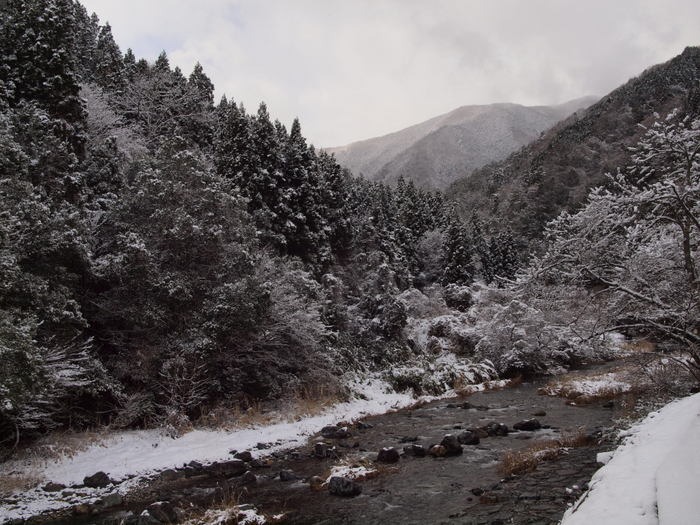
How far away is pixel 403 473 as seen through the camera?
1334cm

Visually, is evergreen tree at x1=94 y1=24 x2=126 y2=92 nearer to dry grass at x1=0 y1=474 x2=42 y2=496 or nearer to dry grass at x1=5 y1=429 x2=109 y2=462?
dry grass at x1=5 y1=429 x2=109 y2=462

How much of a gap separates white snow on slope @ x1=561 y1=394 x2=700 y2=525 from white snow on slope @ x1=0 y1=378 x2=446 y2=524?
11.3m

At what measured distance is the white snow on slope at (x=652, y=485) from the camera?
15.6ft

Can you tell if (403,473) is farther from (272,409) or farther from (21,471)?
(21,471)

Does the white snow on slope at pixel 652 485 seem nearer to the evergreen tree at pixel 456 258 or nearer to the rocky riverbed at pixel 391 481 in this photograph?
the rocky riverbed at pixel 391 481

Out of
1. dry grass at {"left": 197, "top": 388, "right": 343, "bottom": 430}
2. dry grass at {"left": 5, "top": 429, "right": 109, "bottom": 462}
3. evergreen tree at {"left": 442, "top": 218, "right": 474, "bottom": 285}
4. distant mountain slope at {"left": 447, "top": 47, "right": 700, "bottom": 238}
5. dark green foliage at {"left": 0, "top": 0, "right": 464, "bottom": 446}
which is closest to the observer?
dry grass at {"left": 5, "top": 429, "right": 109, "bottom": 462}

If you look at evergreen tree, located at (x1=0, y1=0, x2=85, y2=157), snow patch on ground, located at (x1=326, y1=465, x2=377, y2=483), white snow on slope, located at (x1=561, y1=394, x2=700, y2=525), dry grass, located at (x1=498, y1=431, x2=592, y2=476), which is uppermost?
evergreen tree, located at (x1=0, y1=0, x2=85, y2=157)

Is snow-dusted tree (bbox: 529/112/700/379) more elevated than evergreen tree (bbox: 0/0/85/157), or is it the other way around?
evergreen tree (bbox: 0/0/85/157)

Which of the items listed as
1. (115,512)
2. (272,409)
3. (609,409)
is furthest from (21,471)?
(609,409)

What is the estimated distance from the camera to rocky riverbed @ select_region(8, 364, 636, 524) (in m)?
10.2

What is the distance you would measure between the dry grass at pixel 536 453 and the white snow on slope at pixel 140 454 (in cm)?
765

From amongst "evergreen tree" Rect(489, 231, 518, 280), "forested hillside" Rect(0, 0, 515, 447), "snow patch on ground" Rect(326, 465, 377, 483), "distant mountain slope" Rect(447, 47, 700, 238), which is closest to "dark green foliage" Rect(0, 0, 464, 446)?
"forested hillside" Rect(0, 0, 515, 447)

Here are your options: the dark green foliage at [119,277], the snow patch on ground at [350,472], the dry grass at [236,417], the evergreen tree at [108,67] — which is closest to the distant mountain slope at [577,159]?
the evergreen tree at [108,67]

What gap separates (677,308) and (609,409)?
1149cm
